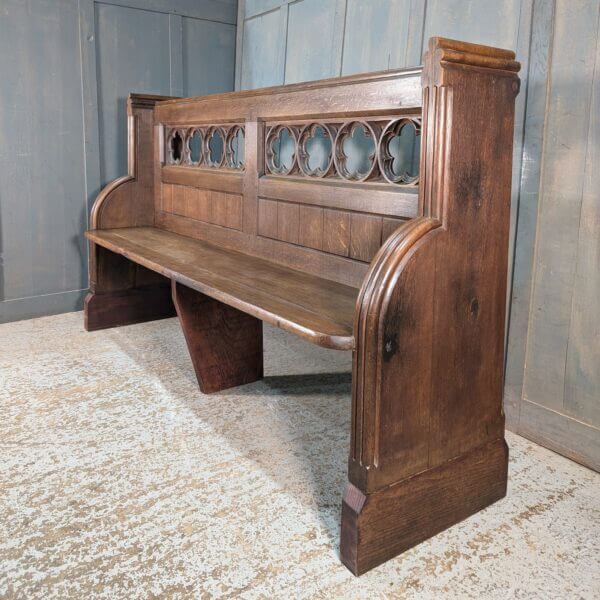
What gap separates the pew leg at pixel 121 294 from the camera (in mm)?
3412

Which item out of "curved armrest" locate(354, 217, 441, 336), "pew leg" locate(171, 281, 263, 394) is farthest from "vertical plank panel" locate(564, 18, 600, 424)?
"pew leg" locate(171, 281, 263, 394)

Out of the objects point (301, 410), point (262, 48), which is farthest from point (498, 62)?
point (262, 48)

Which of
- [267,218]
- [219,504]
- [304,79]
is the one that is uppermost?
[304,79]

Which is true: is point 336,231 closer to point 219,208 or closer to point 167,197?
point 219,208

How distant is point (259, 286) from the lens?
2072 mm

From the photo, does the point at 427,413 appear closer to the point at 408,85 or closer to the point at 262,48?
the point at 408,85

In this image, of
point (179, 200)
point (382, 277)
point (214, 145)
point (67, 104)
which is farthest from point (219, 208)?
point (382, 277)

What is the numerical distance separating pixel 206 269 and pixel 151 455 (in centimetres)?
68

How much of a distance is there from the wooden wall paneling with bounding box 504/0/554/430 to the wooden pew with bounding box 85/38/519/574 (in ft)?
1.54

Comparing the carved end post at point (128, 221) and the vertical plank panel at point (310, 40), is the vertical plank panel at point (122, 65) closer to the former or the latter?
the carved end post at point (128, 221)

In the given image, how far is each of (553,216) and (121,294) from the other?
229cm

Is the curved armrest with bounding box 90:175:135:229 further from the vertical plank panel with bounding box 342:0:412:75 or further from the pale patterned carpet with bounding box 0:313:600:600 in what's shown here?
the vertical plank panel with bounding box 342:0:412:75

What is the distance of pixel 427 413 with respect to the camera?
5.46ft

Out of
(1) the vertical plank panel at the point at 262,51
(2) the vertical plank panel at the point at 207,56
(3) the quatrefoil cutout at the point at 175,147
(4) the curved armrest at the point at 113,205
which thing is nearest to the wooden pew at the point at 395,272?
(3) the quatrefoil cutout at the point at 175,147
